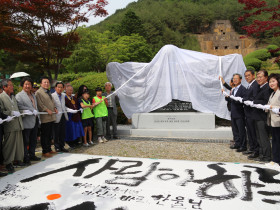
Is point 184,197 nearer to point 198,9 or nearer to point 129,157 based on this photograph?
point 129,157

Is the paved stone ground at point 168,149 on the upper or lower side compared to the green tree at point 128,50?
lower

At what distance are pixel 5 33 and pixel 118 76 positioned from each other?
346 centimetres

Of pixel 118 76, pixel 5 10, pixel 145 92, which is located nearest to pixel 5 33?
pixel 5 10

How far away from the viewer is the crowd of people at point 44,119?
3852 millimetres

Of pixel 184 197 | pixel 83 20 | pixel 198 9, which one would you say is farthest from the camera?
pixel 198 9

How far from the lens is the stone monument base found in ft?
19.8

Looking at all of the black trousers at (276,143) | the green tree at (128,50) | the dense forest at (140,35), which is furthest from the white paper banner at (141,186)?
the green tree at (128,50)

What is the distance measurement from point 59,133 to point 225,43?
131 ft

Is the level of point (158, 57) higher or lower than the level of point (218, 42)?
lower

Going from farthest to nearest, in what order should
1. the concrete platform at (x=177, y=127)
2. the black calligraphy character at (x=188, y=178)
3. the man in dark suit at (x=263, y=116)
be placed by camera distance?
the concrete platform at (x=177, y=127) < the man in dark suit at (x=263, y=116) < the black calligraphy character at (x=188, y=178)

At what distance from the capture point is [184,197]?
8.93 feet

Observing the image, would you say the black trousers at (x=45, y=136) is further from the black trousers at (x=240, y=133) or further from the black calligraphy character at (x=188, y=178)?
the black trousers at (x=240, y=133)

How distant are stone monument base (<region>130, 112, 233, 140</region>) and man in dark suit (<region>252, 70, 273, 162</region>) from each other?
1811mm

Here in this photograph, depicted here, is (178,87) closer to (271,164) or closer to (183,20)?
(271,164)
